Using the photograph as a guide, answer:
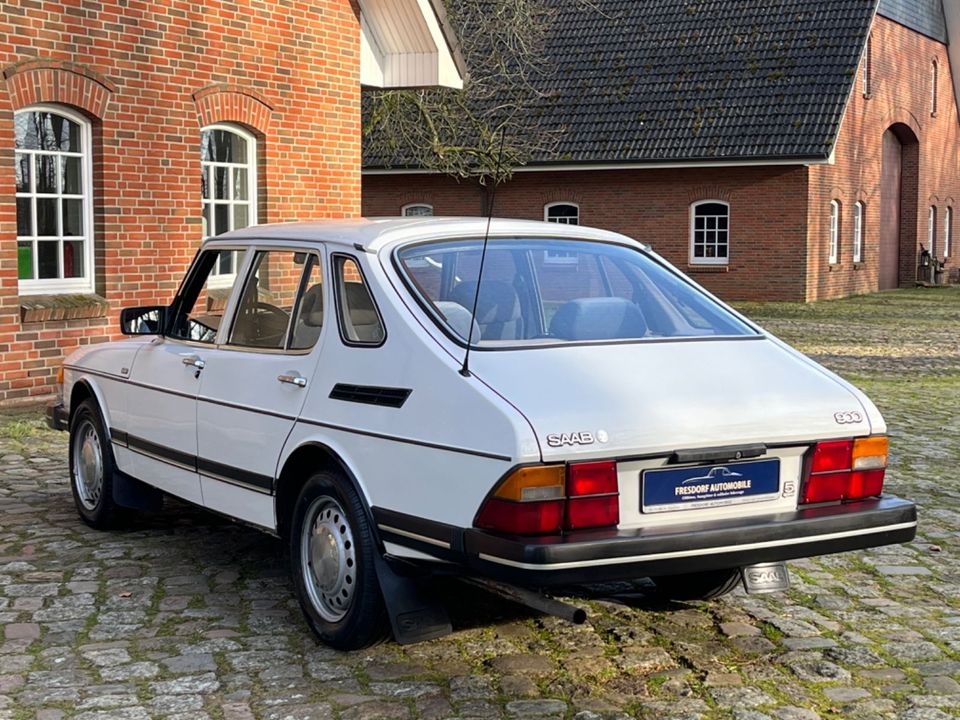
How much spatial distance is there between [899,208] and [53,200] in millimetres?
30538

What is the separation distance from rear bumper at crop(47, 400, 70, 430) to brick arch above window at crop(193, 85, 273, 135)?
7083 mm

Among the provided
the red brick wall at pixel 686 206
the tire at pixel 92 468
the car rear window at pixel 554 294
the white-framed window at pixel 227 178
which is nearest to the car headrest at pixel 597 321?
the car rear window at pixel 554 294

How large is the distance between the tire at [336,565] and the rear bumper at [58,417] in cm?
282

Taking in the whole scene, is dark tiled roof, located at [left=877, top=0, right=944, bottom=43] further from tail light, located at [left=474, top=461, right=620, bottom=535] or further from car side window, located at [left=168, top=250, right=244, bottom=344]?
tail light, located at [left=474, top=461, right=620, bottom=535]

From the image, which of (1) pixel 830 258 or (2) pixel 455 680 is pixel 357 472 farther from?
(1) pixel 830 258

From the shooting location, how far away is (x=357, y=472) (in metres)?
5.23

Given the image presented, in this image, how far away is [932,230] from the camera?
135 feet

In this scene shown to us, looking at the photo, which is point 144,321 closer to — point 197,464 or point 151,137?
point 197,464

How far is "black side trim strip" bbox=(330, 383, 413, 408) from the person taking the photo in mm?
5070

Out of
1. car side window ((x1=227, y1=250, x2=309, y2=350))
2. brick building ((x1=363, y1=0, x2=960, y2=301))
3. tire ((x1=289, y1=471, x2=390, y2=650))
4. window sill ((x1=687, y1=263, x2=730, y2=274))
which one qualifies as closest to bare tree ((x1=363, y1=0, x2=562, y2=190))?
brick building ((x1=363, y1=0, x2=960, y2=301))

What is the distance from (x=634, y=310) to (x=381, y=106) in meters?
21.1

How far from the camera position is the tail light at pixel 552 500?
4.56 metres

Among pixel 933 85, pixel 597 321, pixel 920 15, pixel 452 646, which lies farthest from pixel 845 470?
pixel 933 85

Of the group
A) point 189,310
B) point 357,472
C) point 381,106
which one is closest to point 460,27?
point 381,106
